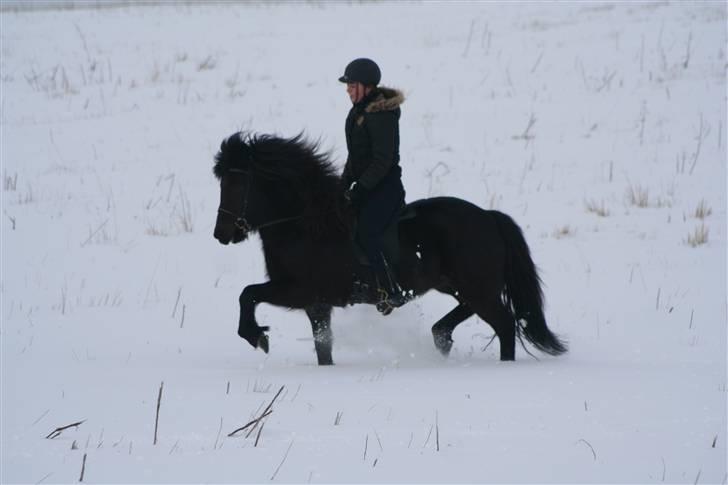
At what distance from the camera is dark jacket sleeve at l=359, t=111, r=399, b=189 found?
6.74m

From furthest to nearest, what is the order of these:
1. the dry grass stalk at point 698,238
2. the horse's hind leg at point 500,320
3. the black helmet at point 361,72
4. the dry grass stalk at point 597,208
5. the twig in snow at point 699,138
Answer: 1. the twig in snow at point 699,138
2. the dry grass stalk at point 597,208
3. the dry grass stalk at point 698,238
4. the horse's hind leg at point 500,320
5. the black helmet at point 361,72

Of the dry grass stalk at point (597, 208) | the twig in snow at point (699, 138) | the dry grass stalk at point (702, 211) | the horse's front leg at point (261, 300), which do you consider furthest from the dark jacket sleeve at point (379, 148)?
the twig in snow at point (699, 138)

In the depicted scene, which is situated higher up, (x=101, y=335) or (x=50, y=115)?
(x=50, y=115)

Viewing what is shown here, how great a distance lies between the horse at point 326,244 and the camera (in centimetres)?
689

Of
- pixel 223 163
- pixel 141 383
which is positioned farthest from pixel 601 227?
pixel 141 383

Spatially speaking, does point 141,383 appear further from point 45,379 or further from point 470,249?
point 470,249

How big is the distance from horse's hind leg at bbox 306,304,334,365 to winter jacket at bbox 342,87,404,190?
3.55 feet

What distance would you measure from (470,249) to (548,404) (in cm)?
214

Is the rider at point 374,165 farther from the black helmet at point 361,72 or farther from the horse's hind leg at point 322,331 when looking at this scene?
the horse's hind leg at point 322,331

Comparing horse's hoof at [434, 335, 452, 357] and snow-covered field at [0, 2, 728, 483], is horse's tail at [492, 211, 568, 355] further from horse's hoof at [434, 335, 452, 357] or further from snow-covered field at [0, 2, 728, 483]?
horse's hoof at [434, 335, 452, 357]

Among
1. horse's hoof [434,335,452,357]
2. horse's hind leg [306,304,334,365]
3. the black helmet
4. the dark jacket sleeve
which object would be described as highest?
the black helmet

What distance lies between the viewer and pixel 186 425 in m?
4.75

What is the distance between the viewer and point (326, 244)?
23.1 ft

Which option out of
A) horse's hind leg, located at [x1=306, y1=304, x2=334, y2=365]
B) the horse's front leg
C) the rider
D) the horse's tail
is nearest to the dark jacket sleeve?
the rider
